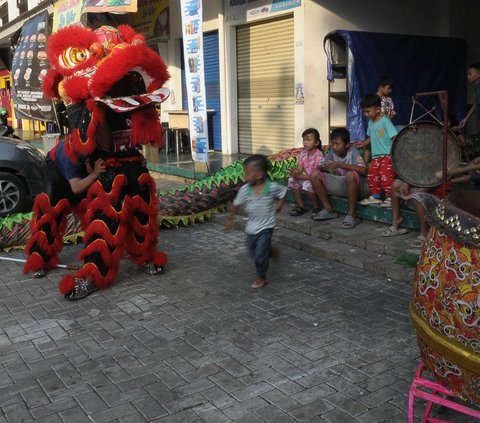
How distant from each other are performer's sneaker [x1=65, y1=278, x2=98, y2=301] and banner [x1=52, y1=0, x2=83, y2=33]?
790cm

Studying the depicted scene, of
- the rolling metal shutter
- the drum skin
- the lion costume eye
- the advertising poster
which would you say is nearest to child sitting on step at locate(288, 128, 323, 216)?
the drum skin

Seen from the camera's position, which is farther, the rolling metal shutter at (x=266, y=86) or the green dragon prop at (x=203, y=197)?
the rolling metal shutter at (x=266, y=86)

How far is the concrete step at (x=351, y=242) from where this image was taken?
5.25 metres

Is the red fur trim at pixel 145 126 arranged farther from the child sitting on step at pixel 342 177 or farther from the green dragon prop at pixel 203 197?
the green dragon prop at pixel 203 197

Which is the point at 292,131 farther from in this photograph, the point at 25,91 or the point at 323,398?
the point at 323,398

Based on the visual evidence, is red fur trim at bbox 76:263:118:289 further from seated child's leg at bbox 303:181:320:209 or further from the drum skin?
the drum skin

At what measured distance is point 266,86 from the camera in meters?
12.0

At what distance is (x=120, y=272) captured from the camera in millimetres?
5551

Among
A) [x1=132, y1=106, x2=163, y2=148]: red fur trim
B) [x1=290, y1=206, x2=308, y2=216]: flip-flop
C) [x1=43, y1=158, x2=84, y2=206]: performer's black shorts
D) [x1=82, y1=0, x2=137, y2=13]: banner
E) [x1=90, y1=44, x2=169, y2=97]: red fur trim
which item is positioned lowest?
[x1=290, y1=206, x2=308, y2=216]: flip-flop

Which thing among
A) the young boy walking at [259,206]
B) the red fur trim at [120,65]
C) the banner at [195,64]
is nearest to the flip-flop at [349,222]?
the young boy walking at [259,206]

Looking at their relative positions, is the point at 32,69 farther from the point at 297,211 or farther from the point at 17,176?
the point at 297,211

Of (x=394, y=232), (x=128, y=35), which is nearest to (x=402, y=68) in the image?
(x=394, y=232)

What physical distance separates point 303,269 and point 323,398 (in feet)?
7.88

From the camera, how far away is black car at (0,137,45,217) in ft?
26.7
